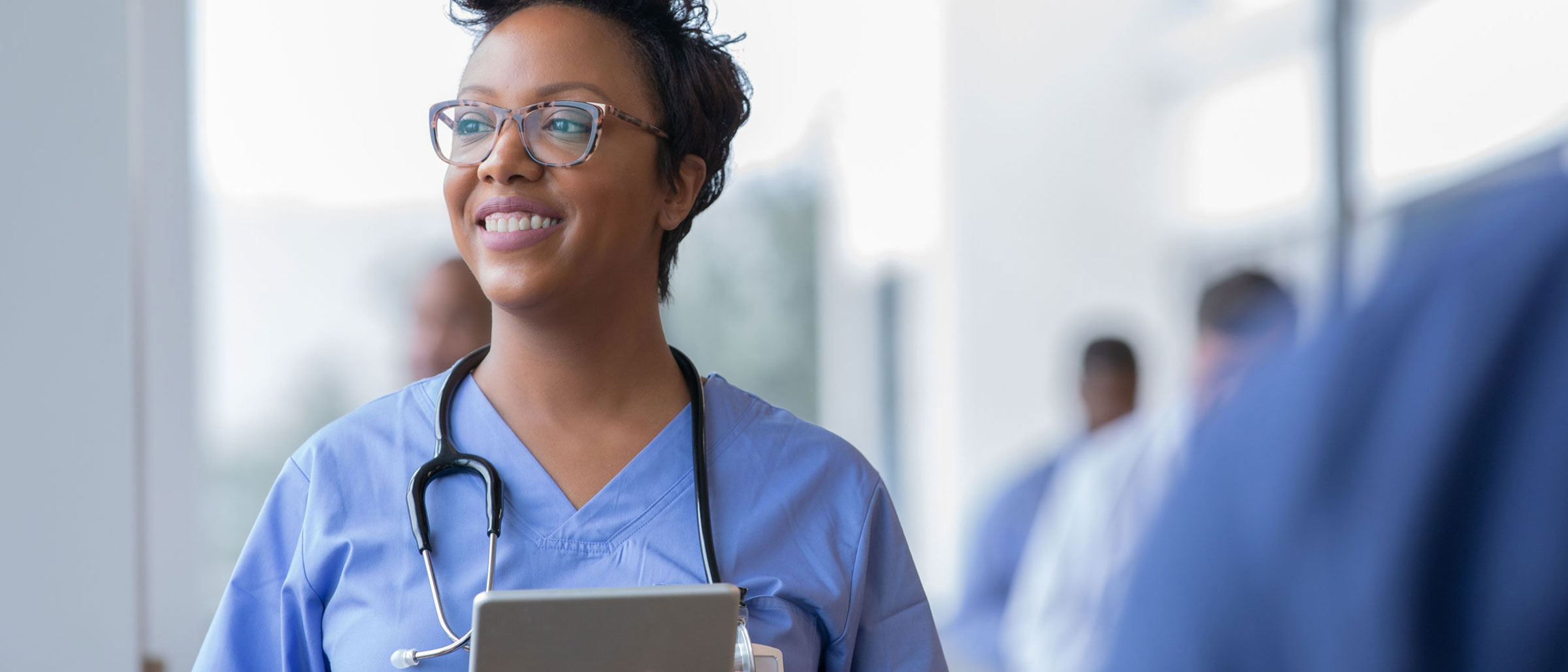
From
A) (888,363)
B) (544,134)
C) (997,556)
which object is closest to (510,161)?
(544,134)

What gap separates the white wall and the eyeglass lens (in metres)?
0.69

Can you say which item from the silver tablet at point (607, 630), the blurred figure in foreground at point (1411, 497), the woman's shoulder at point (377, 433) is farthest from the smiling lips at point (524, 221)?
the blurred figure in foreground at point (1411, 497)

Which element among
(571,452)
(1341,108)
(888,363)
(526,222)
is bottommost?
→ (888,363)

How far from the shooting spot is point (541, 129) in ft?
3.73

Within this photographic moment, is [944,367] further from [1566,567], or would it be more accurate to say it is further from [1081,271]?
[1566,567]

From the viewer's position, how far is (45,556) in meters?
1.57

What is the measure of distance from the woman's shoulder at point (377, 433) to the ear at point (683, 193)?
28 centimetres

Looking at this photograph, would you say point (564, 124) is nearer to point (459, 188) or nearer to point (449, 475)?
point (459, 188)

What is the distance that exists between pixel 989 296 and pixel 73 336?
4085 mm

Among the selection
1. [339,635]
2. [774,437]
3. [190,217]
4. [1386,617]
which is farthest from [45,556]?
[1386,617]

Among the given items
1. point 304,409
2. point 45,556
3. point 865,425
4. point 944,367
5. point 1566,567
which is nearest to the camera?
point 1566,567

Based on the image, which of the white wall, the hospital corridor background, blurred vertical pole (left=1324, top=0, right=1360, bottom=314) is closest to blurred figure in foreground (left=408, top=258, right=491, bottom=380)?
the hospital corridor background

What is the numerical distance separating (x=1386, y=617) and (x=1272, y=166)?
4837 mm

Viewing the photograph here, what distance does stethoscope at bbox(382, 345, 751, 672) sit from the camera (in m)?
1.01
